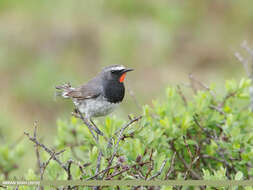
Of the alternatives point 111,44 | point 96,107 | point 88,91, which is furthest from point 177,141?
point 111,44

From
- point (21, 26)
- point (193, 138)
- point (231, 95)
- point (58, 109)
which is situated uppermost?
point (21, 26)

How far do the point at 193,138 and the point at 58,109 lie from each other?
15.9 feet

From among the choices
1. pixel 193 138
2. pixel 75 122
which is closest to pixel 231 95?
pixel 193 138

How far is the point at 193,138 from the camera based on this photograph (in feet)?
10.7

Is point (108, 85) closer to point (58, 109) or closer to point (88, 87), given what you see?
point (88, 87)

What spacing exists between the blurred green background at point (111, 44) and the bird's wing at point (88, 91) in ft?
12.5

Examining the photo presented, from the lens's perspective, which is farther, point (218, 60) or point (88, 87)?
point (218, 60)

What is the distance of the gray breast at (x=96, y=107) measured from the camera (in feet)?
11.7

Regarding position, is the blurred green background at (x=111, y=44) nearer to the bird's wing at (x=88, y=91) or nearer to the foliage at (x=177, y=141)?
the bird's wing at (x=88, y=91)

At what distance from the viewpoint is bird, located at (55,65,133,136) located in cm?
357

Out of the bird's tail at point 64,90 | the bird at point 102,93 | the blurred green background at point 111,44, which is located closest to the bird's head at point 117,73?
the bird at point 102,93

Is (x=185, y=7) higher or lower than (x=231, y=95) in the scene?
higher

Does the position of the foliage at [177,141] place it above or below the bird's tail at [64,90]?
below

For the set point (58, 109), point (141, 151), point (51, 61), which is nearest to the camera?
point (141, 151)
